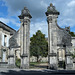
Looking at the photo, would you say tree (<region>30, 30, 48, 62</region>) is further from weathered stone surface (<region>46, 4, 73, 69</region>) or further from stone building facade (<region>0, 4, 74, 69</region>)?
weathered stone surface (<region>46, 4, 73, 69</region>)

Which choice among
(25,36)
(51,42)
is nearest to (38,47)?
(51,42)

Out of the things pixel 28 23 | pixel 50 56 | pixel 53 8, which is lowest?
pixel 50 56

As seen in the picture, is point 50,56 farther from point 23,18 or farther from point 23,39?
point 23,18

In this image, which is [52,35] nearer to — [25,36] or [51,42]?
[51,42]

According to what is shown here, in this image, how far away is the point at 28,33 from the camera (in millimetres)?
15977

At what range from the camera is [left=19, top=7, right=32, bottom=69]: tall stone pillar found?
50.3ft

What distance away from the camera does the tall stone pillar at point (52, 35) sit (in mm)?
14570

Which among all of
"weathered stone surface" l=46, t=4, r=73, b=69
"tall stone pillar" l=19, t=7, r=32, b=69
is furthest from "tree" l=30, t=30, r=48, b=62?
"weathered stone surface" l=46, t=4, r=73, b=69

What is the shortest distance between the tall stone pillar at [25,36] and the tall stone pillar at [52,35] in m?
2.69

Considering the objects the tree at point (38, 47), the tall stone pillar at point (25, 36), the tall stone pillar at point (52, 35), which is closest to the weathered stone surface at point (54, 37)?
the tall stone pillar at point (52, 35)

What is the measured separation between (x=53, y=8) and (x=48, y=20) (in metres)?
1.78

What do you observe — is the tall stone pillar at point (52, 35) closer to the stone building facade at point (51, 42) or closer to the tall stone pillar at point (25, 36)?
the stone building facade at point (51, 42)

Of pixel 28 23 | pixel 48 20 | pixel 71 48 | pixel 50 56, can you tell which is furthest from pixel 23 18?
pixel 71 48

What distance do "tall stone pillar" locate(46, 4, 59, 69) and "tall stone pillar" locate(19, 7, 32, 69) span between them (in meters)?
2.69
